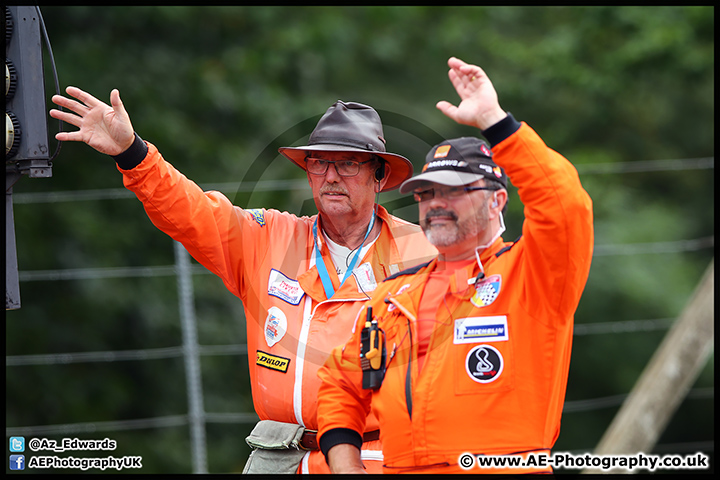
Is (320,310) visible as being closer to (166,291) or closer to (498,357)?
(498,357)

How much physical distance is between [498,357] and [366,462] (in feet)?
2.73

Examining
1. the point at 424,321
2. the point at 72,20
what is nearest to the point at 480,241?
the point at 424,321

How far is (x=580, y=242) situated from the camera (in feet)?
7.95

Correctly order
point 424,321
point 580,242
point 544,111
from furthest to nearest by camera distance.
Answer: point 544,111 < point 424,321 < point 580,242

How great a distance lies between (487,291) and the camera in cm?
265

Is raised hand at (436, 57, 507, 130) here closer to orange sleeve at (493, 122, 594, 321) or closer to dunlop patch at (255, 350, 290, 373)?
orange sleeve at (493, 122, 594, 321)

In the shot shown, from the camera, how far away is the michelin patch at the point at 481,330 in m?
2.58

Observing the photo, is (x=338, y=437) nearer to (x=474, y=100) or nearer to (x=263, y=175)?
(x=474, y=100)

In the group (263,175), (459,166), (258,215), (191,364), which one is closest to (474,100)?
(459,166)

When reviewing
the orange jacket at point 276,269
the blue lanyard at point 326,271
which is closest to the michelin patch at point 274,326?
the orange jacket at point 276,269

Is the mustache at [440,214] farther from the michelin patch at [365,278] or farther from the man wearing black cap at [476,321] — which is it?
the michelin patch at [365,278]

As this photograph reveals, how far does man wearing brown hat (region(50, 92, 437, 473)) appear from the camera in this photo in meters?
3.25

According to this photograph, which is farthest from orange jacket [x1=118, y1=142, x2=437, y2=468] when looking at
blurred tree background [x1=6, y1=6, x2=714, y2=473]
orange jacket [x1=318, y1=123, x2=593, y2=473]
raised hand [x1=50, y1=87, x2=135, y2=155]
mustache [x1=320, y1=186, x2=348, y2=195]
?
blurred tree background [x1=6, y1=6, x2=714, y2=473]

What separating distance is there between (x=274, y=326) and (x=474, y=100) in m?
1.37
